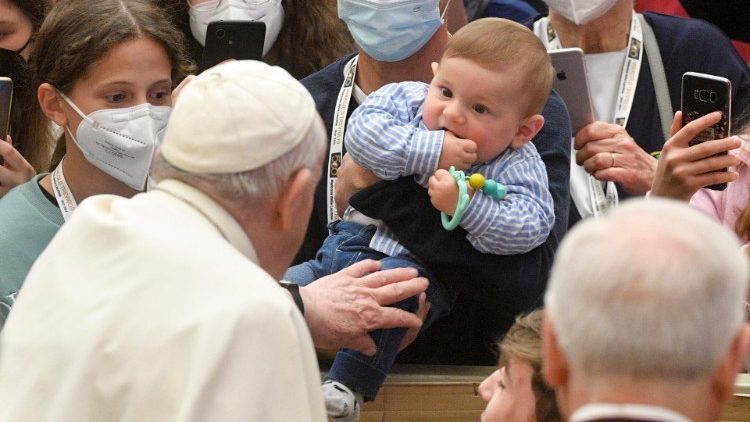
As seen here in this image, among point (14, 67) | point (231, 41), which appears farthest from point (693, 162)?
point (14, 67)

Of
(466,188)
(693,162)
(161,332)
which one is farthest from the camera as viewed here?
(693,162)

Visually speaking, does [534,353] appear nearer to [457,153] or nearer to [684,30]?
[457,153]

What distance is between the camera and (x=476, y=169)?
15.8ft

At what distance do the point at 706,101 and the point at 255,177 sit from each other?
2.16 m

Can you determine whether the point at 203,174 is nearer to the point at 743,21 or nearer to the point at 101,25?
the point at 101,25

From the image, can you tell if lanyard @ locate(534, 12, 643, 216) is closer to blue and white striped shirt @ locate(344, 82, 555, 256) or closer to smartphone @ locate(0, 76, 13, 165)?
blue and white striped shirt @ locate(344, 82, 555, 256)

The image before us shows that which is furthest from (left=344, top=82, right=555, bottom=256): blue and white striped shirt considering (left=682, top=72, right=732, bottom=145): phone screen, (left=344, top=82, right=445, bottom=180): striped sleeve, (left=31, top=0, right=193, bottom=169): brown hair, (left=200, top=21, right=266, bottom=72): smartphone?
(left=31, top=0, right=193, bottom=169): brown hair

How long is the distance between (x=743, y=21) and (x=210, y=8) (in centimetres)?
281

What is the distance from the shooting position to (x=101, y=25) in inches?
210

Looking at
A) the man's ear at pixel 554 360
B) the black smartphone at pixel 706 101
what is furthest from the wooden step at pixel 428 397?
the man's ear at pixel 554 360

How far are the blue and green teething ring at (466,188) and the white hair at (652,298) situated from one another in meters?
1.99

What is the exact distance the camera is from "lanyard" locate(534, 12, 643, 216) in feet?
18.7

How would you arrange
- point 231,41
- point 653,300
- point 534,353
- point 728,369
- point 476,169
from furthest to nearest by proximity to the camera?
point 231,41
point 476,169
point 534,353
point 728,369
point 653,300

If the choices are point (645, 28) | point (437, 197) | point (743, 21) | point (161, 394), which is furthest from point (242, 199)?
point (743, 21)
